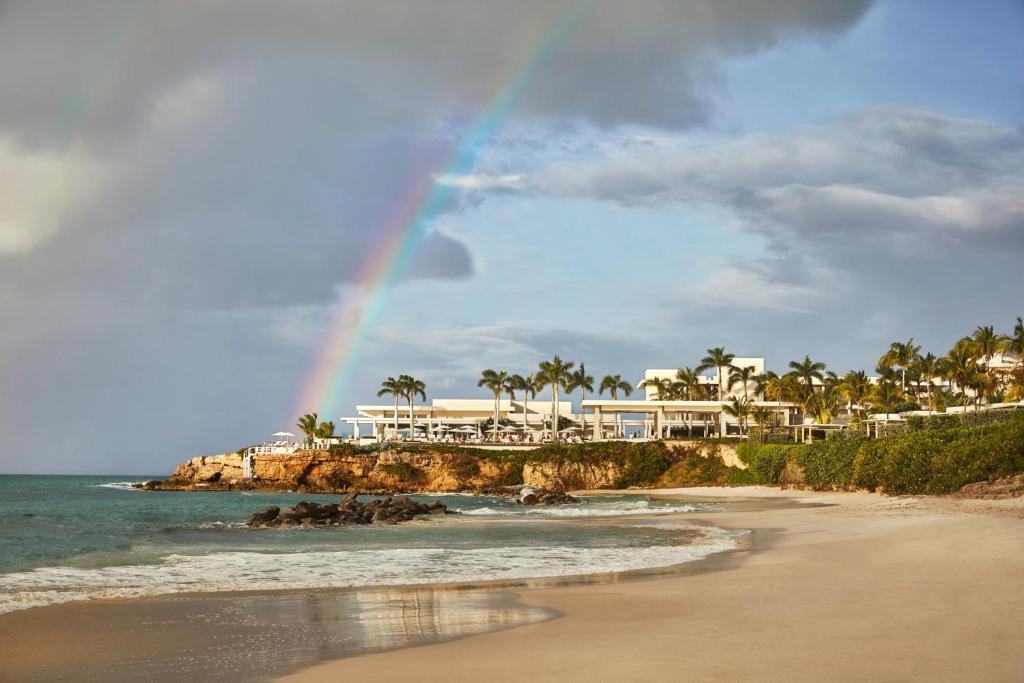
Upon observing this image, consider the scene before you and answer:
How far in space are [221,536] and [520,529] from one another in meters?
11.2

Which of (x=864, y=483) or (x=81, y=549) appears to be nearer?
(x=81, y=549)

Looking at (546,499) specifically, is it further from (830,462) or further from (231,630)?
(231,630)

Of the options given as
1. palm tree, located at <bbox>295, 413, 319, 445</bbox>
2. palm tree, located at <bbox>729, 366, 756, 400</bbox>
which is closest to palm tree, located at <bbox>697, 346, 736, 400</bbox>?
palm tree, located at <bbox>729, 366, 756, 400</bbox>

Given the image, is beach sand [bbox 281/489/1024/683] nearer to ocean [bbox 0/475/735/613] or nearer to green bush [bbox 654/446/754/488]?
ocean [bbox 0/475/735/613]

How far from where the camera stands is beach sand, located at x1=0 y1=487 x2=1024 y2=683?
9.34 m

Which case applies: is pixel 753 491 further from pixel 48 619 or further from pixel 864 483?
pixel 48 619

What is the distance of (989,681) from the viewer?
26.8 ft

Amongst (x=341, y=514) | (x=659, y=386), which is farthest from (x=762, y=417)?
(x=341, y=514)

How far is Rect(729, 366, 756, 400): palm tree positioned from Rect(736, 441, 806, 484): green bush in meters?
29.3

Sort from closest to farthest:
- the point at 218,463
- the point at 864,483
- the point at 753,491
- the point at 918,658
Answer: the point at 918,658
the point at 864,483
the point at 753,491
the point at 218,463

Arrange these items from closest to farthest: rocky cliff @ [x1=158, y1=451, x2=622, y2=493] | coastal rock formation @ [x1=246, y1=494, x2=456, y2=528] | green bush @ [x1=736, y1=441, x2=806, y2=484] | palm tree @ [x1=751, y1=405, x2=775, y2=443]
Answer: coastal rock formation @ [x1=246, y1=494, x2=456, y2=528]
green bush @ [x1=736, y1=441, x2=806, y2=484]
rocky cliff @ [x1=158, y1=451, x2=622, y2=493]
palm tree @ [x1=751, y1=405, x2=775, y2=443]

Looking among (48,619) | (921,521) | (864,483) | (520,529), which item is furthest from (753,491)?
(48,619)

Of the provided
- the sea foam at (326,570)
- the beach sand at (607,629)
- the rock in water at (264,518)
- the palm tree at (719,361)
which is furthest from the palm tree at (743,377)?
the beach sand at (607,629)

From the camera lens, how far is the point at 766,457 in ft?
219
